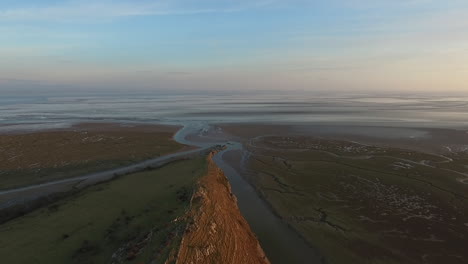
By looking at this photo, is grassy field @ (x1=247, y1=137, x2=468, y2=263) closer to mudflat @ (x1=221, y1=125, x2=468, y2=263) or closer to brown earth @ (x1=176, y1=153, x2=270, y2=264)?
mudflat @ (x1=221, y1=125, x2=468, y2=263)

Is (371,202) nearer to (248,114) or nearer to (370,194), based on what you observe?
(370,194)

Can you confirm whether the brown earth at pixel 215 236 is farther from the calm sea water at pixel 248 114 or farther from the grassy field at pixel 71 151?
the calm sea water at pixel 248 114

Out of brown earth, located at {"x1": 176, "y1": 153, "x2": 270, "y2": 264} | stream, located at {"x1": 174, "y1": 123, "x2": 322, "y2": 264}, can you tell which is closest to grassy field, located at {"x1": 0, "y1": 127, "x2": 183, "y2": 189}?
stream, located at {"x1": 174, "y1": 123, "x2": 322, "y2": 264}

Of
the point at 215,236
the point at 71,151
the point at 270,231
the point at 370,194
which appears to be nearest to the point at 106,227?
the point at 215,236

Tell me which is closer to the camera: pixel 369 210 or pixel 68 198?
pixel 369 210

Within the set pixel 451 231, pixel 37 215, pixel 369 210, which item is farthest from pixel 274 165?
pixel 37 215

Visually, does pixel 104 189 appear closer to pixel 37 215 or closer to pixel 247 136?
Answer: pixel 37 215
